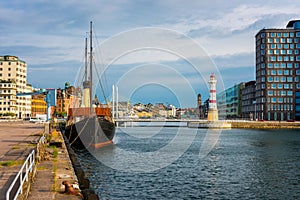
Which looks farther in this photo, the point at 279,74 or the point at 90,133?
the point at 279,74

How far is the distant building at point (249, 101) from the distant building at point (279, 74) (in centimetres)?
1057

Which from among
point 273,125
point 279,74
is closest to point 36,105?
point 273,125

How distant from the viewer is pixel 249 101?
183125 mm

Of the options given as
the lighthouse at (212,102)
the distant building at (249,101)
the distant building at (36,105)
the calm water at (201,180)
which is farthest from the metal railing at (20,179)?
the distant building at (36,105)

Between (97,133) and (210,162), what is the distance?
20565 mm

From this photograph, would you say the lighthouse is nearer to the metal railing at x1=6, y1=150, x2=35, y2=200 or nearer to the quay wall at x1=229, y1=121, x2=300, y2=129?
the quay wall at x1=229, y1=121, x2=300, y2=129

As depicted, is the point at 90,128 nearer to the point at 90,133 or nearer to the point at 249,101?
the point at 90,133

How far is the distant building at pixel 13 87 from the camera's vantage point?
155875 millimetres

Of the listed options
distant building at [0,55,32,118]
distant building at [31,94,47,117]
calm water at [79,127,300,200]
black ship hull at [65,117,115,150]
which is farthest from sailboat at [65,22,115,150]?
distant building at [31,94,47,117]

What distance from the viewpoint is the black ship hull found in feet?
176

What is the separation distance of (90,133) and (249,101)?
→ 462ft

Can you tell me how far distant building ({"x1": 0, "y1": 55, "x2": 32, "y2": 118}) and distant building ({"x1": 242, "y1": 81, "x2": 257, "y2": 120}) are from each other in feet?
337

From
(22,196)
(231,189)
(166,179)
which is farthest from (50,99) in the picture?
(22,196)

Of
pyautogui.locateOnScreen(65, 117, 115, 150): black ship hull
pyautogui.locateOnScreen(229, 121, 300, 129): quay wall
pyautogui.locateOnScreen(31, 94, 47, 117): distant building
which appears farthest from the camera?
pyautogui.locateOnScreen(31, 94, 47, 117): distant building
